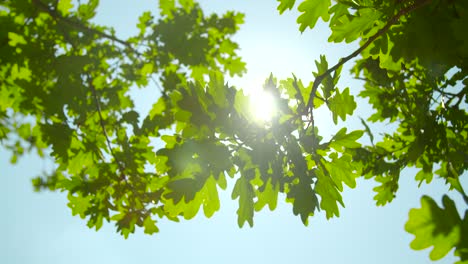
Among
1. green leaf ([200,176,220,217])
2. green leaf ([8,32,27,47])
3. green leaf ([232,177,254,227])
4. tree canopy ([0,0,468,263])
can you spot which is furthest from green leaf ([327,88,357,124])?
green leaf ([8,32,27,47])

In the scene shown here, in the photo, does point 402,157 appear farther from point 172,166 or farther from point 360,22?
point 172,166

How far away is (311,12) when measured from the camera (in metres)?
2.25

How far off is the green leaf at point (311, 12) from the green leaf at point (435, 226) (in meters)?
1.48

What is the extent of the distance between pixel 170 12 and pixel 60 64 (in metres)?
3.07

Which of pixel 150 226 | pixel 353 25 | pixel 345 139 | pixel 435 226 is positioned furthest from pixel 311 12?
pixel 150 226

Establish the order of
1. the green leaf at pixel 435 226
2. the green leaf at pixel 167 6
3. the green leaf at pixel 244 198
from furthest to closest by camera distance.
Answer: the green leaf at pixel 167 6, the green leaf at pixel 244 198, the green leaf at pixel 435 226

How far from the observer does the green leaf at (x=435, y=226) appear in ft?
3.61

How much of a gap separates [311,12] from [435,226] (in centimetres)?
158

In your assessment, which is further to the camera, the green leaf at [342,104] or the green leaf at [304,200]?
the green leaf at [342,104]

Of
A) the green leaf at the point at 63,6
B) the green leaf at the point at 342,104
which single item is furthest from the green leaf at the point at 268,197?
the green leaf at the point at 63,6

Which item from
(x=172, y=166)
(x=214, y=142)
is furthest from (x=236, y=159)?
(x=172, y=166)

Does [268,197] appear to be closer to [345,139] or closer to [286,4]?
[345,139]

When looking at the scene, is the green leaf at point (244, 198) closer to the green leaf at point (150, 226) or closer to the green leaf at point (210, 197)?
the green leaf at point (210, 197)

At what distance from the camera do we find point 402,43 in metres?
2.20
